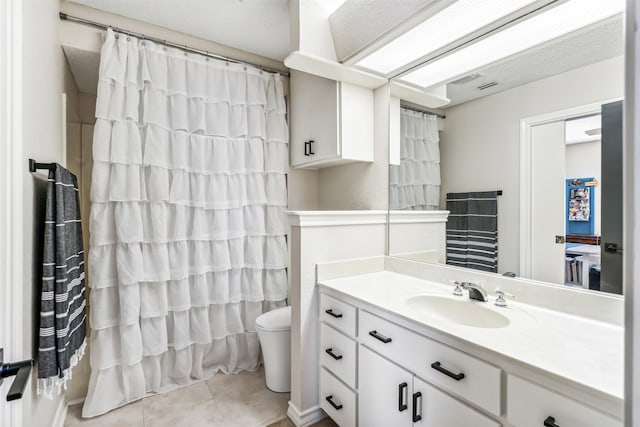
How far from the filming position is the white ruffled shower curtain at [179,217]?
195cm

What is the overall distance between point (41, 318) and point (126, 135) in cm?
124

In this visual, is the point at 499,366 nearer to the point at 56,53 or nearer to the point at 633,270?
the point at 633,270

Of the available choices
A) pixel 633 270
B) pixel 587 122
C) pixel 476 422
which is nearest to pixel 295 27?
pixel 587 122

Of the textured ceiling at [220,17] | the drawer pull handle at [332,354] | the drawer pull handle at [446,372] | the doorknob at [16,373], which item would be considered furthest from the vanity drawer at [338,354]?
the textured ceiling at [220,17]

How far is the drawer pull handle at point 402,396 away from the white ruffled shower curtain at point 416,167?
40.4 inches

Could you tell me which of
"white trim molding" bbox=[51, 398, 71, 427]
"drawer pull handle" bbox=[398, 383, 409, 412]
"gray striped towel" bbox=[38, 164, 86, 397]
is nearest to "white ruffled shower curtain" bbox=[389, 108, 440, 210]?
"drawer pull handle" bbox=[398, 383, 409, 412]

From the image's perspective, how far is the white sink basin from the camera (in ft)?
4.31

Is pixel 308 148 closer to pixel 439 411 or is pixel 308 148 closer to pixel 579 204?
pixel 579 204

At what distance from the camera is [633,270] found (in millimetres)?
312

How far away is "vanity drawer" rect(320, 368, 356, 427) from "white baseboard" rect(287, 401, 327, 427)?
8cm

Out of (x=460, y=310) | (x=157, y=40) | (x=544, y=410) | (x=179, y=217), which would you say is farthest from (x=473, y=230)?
(x=157, y=40)

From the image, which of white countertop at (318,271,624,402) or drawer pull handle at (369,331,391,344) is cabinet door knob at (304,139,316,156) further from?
drawer pull handle at (369,331,391,344)

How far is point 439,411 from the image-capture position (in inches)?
42.6

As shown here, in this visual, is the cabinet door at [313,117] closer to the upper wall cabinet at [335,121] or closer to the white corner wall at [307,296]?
the upper wall cabinet at [335,121]
